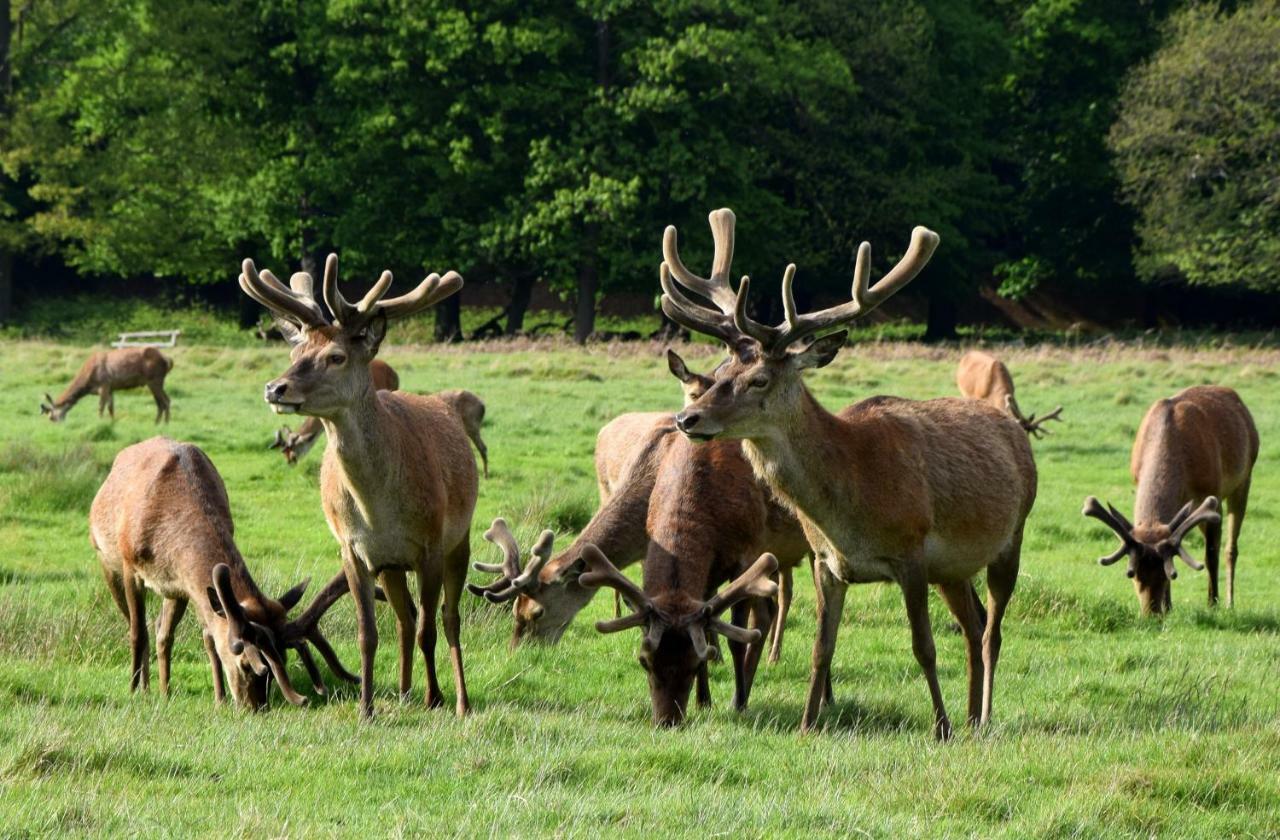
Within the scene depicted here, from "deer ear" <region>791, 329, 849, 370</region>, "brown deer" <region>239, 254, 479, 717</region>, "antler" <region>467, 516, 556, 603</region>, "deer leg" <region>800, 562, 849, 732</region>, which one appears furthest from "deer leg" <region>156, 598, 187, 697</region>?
"deer ear" <region>791, 329, 849, 370</region>

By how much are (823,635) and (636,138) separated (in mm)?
28358

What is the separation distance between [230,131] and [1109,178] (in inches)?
829

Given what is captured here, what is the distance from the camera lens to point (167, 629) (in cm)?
785

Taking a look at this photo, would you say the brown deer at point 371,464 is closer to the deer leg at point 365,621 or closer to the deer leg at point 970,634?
the deer leg at point 365,621

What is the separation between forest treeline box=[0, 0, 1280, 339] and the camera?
33.2 m

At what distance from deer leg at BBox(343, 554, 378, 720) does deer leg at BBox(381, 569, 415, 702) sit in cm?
21

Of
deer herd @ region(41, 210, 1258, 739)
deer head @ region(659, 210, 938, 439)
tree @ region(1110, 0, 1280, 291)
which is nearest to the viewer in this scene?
deer head @ region(659, 210, 938, 439)

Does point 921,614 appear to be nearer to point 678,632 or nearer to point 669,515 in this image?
point 678,632

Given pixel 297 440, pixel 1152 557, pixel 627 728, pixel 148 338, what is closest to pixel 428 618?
pixel 627 728

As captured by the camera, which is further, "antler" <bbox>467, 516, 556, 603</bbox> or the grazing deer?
"antler" <bbox>467, 516, 556, 603</bbox>

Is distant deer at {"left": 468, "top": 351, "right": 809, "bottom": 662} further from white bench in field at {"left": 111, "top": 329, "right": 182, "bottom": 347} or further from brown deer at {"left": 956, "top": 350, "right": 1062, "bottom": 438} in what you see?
white bench in field at {"left": 111, "top": 329, "right": 182, "bottom": 347}

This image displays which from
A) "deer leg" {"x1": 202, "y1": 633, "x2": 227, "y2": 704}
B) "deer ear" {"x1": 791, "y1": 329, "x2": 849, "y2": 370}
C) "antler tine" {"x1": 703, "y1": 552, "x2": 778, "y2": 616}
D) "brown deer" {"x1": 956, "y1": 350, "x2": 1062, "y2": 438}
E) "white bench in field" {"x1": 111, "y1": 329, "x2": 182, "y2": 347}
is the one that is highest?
"deer ear" {"x1": 791, "y1": 329, "x2": 849, "y2": 370}

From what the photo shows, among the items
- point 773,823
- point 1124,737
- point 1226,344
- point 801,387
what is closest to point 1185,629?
point 1124,737

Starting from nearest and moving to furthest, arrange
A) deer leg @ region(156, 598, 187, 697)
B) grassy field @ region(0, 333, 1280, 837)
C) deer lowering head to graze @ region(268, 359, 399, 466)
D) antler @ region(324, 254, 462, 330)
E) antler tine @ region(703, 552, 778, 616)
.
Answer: grassy field @ region(0, 333, 1280, 837)
antler tine @ region(703, 552, 778, 616)
antler @ region(324, 254, 462, 330)
deer leg @ region(156, 598, 187, 697)
deer lowering head to graze @ region(268, 359, 399, 466)
